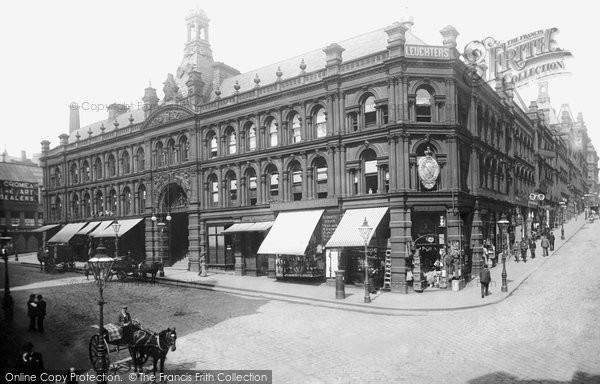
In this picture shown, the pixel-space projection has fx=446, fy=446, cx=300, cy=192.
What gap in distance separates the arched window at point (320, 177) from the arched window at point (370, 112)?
156 inches

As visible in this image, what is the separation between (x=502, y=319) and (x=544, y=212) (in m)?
39.8

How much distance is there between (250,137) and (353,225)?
39.0 ft

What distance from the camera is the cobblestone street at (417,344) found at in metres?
11.8

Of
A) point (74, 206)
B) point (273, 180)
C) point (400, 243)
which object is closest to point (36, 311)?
point (400, 243)

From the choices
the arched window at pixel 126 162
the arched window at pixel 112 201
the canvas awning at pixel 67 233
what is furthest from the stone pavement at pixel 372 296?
the canvas awning at pixel 67 233

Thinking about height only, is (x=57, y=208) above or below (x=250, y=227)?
above

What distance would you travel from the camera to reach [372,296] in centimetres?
2298

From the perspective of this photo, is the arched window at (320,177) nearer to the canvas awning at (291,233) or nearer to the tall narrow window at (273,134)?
the canvas awning at (291,233)

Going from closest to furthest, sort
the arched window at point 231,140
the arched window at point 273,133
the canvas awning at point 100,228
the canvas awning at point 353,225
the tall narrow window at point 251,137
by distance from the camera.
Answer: the canvas awning at point 353,225 < the arched window at point 273,133 < the tall narrow window at point 251,137 < the arched window at point 231,140 < the canvas awning at point 100,228

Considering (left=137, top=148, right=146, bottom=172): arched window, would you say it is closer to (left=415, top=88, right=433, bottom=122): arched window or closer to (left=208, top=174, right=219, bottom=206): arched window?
(left=208, top=174, right=219, bottom=206): arched window

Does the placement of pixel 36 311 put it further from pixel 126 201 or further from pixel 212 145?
pixel 126 201

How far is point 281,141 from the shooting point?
1219 inches

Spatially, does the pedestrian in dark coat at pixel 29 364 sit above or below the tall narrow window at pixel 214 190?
below

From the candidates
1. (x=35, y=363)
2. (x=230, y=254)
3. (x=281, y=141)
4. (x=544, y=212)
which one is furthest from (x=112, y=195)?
(x=544, y=212)
